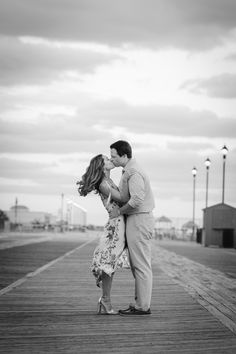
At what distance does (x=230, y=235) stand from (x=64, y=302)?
78.2ft

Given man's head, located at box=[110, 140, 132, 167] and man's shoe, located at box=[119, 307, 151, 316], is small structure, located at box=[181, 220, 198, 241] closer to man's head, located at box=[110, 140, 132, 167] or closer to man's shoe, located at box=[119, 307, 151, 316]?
man's shoe, located at box=[119, 307, 151, 316]

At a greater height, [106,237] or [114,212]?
[114,212]

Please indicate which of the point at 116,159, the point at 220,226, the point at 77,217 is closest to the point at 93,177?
the point at 116,159

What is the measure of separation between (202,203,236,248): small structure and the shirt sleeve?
78.8 feet

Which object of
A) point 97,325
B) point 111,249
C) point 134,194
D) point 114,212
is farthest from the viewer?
point 114,212

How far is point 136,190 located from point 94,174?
461 mm

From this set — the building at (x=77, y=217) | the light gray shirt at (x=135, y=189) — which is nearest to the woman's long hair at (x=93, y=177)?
the light gray shirt at (x=135, y=189)

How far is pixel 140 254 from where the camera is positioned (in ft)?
19.5

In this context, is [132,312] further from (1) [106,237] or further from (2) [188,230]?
(2) [188,230]

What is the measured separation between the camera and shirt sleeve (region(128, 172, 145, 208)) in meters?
5.77

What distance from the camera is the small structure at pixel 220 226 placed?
2963cm

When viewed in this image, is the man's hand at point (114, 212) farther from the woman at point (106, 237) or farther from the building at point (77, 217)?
the building at point (77, 217)

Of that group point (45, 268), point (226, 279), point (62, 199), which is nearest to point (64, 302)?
point (226, 279)

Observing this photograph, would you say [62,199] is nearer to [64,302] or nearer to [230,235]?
[230,235]
